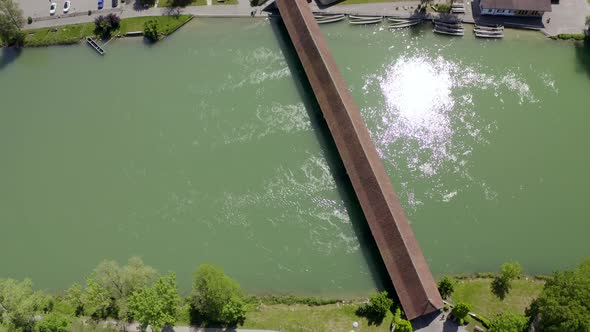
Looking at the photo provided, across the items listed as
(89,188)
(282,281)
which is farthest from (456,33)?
(89,188)

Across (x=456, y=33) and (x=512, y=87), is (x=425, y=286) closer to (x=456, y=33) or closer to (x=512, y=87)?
(x=512, y=87)

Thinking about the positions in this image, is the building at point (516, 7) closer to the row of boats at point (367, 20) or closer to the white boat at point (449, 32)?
the white boat at point (449, 32)

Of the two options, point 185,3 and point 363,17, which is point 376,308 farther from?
point 185,3

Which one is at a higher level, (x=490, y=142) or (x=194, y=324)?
(x=490, y=142)

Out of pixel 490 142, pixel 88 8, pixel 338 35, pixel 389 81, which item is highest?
pixel 88 8

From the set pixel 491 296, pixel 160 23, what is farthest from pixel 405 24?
pixel 491 296

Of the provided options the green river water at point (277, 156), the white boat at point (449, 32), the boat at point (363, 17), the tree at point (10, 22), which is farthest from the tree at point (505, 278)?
the tree at point (10, 22)
